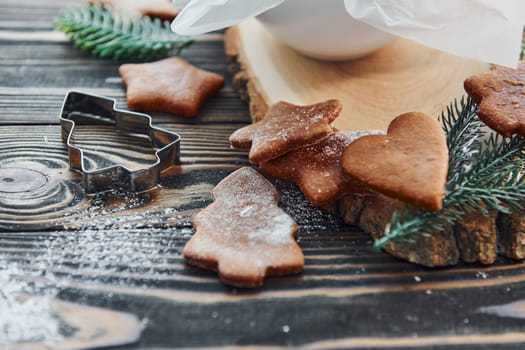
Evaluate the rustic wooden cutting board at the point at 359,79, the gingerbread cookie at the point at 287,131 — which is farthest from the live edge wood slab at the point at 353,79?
the gingerbread cookie at the point at 287,131

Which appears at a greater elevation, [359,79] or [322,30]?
[322,30]

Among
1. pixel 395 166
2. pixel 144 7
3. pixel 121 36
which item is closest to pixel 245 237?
pixel 395 166

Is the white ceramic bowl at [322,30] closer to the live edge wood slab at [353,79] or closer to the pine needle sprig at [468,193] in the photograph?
the live edge wood slab at [353,79]

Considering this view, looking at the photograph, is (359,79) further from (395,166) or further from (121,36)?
(121,36)

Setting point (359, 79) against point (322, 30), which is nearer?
point (322, 30)

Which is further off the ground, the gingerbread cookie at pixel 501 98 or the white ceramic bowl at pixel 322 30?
the white ceramic bowl at pixel 322 30

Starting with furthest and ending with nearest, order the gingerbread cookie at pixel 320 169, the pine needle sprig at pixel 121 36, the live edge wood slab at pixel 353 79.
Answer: the pine needle sprig at pixel 121 36 < the live edge wood slab at pixel 353 79 < the gingerbread cookie at pixel 320 169
